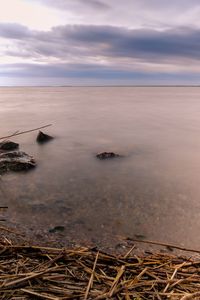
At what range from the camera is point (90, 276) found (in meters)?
5.25

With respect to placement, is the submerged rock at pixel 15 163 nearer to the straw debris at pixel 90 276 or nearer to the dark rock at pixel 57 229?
the dark rock at pixel 57 229

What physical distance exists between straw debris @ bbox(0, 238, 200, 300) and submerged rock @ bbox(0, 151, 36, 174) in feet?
31.4

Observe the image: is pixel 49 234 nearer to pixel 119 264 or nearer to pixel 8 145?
pixel 119 264

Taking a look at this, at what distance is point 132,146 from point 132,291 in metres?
20.7

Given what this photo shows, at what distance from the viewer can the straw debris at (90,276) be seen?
15.3ft

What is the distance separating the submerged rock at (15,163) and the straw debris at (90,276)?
956cm

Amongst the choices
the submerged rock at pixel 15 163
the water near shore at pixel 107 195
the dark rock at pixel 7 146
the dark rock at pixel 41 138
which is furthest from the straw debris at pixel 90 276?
the dark rock at pixel 41 138

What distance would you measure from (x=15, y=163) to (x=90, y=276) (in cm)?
1150

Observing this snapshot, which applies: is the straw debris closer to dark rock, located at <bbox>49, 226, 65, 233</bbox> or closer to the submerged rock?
dark rock, located at <bbox>49, 226, 65, 233</bbox>

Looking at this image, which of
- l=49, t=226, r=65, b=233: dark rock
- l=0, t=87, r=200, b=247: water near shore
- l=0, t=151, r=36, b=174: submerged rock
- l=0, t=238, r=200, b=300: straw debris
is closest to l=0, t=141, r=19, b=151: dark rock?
l=0, t=87, r=200, b=247: water near shore

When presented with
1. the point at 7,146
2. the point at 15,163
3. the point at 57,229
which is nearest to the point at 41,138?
the point at 7,146

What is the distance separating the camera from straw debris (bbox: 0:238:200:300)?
184 inches

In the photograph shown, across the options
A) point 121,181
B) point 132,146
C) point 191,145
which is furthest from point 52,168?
point 191,145

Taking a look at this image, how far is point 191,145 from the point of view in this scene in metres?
27.3
